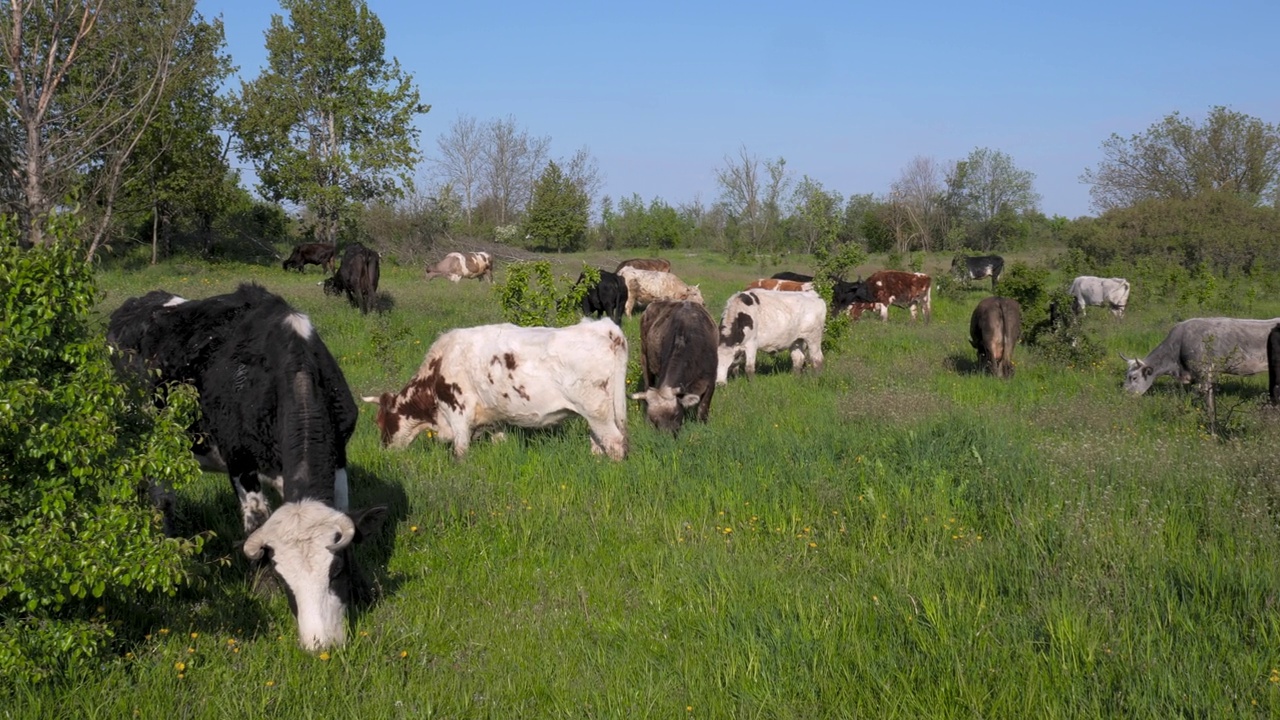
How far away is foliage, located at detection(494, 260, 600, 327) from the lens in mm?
12422

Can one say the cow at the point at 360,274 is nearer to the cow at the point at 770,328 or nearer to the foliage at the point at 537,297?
the foliage at the point at 537,297

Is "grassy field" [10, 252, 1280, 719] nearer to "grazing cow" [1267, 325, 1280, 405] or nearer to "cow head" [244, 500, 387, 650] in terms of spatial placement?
"cow head" [244, 500, 387, 650]

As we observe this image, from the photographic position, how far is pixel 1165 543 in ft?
19.3

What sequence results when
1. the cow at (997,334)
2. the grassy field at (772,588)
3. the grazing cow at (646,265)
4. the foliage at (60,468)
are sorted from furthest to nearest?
the grazing cow at (646,265) < the cow at (997,334) < the grassy field at (772,588) < the foliage at (60,468)

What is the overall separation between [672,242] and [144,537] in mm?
73229

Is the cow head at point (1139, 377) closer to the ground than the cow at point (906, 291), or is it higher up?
closer to the ground

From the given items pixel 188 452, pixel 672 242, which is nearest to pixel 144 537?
pixel 188 452

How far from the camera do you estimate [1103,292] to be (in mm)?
29734

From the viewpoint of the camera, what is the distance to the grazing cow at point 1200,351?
13.3m

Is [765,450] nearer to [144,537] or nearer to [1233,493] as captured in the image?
[1233,493]

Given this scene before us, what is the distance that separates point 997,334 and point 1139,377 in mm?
2463

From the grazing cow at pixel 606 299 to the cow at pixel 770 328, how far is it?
6695mm

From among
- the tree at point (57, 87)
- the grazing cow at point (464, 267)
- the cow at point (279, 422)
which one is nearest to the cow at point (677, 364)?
the cow at point (279, 422)

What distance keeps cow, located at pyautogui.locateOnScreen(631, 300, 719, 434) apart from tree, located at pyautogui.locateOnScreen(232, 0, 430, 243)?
28.2 m
